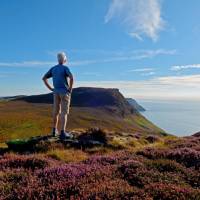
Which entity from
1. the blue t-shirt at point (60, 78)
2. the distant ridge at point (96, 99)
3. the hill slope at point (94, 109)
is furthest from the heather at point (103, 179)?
the distant ridge at point (96, 99)

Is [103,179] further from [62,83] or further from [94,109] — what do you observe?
[94,109]

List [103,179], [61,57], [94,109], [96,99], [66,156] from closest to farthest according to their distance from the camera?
[103,179], [66,156], [61,57], [94,109], [96,99]

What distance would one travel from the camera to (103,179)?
9242 millimetres

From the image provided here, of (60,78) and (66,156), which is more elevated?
(60,78)

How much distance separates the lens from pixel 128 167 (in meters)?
10.5

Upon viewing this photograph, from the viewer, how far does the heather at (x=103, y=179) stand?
8188 millimetres

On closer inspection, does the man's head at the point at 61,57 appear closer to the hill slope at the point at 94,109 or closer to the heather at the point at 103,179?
the heather at the point at 103,179

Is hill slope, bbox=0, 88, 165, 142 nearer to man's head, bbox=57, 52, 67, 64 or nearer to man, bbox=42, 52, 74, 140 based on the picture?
man, bbox=42, 52, 74, 140

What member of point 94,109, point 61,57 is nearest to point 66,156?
point 61,57

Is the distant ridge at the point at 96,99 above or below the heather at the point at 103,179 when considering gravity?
above

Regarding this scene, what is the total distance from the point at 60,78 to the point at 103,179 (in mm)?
7952

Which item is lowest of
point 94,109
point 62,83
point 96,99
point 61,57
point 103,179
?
point 103,179

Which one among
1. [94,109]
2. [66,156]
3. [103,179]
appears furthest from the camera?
[94,109]

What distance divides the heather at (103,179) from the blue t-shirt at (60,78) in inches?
192
